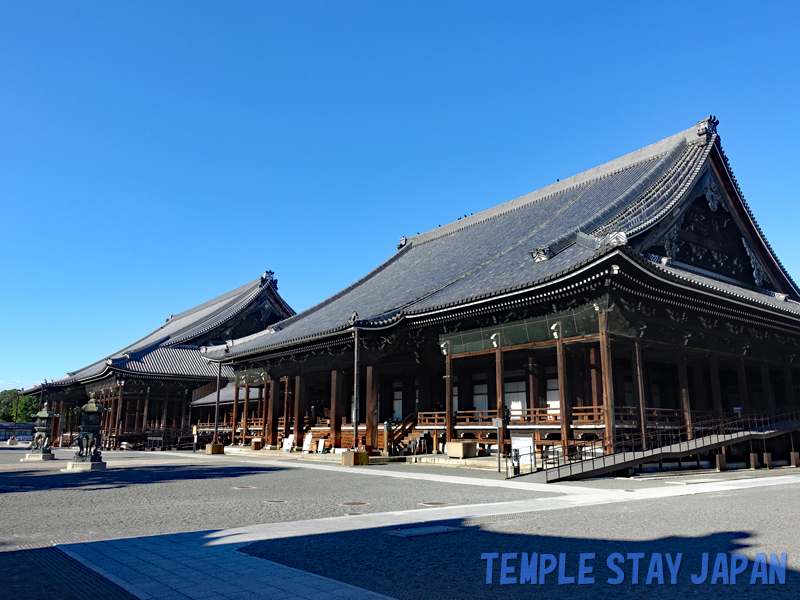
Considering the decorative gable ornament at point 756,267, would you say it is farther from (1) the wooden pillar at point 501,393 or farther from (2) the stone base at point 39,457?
(2) the stone base at point 39,457

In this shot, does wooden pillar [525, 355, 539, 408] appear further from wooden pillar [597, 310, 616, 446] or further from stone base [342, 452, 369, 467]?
stone base [342, 452, 369, 467]

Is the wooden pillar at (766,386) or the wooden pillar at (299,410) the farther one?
the wooden pillar at (299,410)

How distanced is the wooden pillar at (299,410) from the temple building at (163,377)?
16.0m

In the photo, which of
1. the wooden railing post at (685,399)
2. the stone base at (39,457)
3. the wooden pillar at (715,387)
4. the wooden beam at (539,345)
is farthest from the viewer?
the stone base at (39,457)

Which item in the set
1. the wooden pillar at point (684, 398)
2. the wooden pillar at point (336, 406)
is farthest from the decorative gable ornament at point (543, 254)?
the wooden pillar at point (336, 406)

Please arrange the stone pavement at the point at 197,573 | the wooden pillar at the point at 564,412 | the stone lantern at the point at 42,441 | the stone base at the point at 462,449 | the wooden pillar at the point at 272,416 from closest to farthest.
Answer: the stone pavement at the point at 197,573 < the wooden pillar at the point at 564,412 < the stone base at the point at 462,449 < the stone lantern at the point at 42,441 < the wooden pillar at the point at 272,416

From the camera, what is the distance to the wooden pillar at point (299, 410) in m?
31.9

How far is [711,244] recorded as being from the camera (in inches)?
1073

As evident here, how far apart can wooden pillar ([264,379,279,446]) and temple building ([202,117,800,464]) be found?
4.7 inches

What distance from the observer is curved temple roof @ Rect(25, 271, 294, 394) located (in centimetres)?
4647

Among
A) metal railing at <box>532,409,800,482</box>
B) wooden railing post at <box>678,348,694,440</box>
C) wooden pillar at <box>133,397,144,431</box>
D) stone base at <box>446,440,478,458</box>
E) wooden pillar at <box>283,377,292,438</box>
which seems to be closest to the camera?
metal railing at <box>532,409,800,482</box>

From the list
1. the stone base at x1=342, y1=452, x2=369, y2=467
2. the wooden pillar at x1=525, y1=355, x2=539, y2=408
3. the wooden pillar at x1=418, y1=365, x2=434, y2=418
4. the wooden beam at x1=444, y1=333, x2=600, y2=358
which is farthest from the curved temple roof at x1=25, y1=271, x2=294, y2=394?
the wooden pillar at x1=525, y1=355, x2=539, y2=408

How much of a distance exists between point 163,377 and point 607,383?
37377 mm

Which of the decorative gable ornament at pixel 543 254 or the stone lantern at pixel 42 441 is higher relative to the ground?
the decorative gable ornament at pixel 543 254
